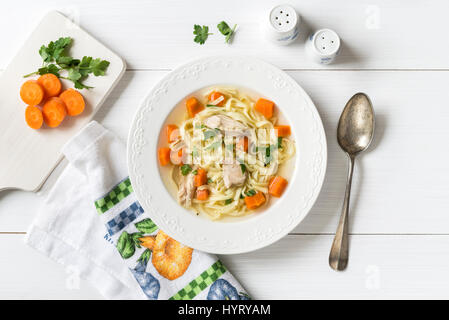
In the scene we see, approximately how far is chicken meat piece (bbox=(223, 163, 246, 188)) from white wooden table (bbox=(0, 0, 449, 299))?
1.69 ft

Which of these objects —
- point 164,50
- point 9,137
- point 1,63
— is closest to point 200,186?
point 164,50

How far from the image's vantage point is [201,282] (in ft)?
8.98

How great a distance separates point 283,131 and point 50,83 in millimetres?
1606

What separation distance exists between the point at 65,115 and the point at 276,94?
4.69 feet

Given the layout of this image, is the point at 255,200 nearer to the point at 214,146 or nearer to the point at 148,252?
the point at 214,146

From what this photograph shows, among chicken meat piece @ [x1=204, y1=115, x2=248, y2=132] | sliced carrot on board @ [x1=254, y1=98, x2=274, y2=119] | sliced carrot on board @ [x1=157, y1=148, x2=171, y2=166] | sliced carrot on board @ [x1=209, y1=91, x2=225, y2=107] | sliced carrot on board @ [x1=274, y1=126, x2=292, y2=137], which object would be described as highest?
sliced carrot on board @ [x1=254, y1=98, x2=274, y2=119]

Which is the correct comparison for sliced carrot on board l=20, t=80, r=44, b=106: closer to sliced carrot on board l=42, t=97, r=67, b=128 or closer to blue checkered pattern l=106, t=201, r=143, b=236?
sliced carrot on board l=42, t=97, r=67, b=128

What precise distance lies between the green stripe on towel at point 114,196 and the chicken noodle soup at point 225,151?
329 millimetres

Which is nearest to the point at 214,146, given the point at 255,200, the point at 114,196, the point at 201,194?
the point at 201,194

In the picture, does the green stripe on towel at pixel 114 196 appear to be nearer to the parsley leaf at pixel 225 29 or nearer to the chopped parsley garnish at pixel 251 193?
the chopped parsley garnish at pixel 251 193

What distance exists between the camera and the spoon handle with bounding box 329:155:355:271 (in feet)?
9.02

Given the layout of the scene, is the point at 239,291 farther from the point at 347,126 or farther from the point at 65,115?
the point at 65,115

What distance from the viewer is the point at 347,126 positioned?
9.07 ft

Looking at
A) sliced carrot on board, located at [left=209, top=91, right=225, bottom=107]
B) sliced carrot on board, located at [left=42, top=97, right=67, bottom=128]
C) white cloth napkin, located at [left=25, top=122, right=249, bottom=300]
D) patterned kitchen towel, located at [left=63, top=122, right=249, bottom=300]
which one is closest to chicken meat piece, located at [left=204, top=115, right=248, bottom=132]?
sliced carrot on board, located at [left=209, top=91, right=225, bottom=107]
